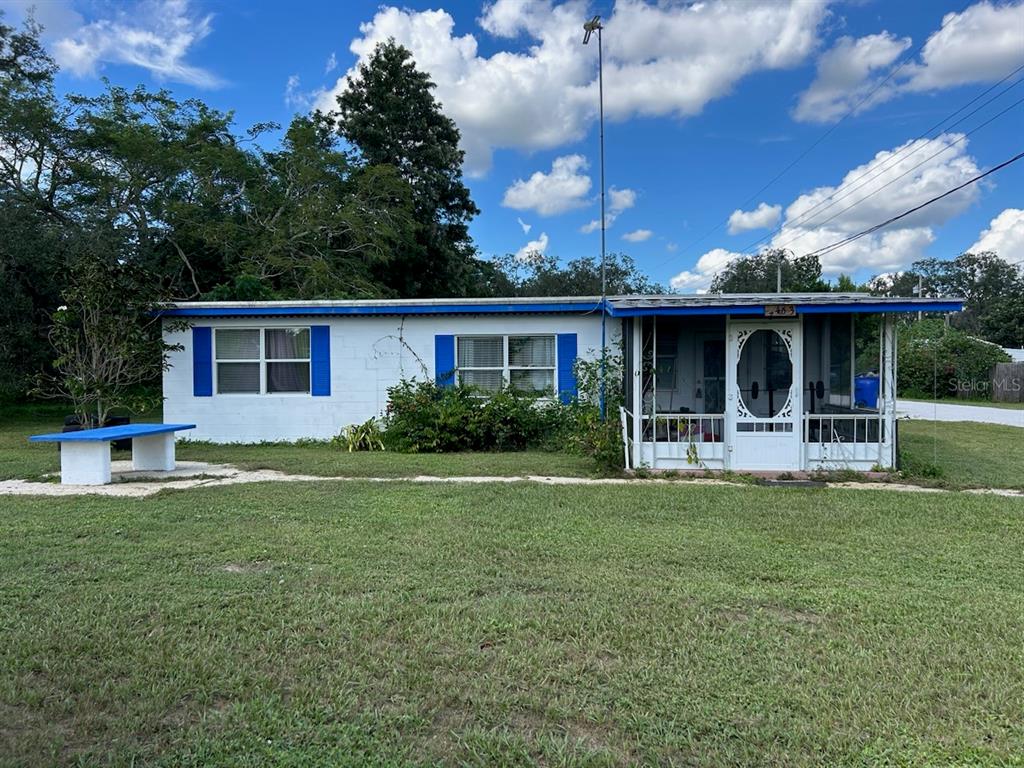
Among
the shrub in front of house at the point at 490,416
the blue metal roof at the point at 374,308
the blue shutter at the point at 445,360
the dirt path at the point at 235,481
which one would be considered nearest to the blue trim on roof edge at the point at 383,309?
the blue metal roof at the point at 374,308

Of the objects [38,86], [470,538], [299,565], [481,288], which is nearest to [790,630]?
[470,538]

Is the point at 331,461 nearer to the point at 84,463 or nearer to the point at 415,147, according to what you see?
the point at 84,463

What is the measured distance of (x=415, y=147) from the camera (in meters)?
28.1

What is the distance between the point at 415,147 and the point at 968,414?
21.9m

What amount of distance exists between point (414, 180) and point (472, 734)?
89.3 feet

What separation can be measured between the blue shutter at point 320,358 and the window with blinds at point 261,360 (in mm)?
151

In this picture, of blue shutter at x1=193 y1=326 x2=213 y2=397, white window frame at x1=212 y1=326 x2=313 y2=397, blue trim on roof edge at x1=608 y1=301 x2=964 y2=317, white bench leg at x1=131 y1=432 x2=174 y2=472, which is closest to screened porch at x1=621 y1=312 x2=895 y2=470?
blue trim on roof edge at x1=608 y1=301 x2=964 y2=317

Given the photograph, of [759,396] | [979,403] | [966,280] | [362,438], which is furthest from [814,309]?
[966,280]

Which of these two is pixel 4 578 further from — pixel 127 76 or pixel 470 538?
pixel 127 76

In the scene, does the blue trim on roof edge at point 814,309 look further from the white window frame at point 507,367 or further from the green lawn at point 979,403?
the green lawn at point 979,403

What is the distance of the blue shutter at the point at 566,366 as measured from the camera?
11547 millimetres

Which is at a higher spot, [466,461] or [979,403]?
[979,403]

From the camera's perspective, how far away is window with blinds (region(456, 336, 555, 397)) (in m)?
11.7

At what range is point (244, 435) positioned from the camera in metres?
11.9
